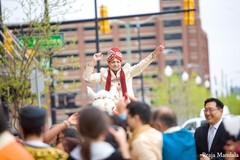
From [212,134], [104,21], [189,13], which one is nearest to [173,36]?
[189,13]

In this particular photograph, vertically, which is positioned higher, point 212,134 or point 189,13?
point 189,13

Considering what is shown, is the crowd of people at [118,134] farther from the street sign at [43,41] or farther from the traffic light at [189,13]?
the traffic light at [189,13]

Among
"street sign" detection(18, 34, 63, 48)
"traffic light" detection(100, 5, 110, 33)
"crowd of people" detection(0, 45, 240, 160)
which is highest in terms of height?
"traffic light" detection(100, 5, 110, 33)

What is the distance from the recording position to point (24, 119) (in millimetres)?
7262

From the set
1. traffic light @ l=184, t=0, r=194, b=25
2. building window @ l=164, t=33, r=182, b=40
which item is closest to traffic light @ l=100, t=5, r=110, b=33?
traffic light @ l=184, t=0, r=194, b=25

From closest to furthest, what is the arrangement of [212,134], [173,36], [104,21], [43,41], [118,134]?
[118,134] < [212,134] < [43,41] < [104,21] < [173,36]

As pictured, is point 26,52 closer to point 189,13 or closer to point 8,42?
point 8,42

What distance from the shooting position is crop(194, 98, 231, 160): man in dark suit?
11.1m

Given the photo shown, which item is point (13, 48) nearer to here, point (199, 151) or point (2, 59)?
point (2, 59)

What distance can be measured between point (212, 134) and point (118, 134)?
13.4ft

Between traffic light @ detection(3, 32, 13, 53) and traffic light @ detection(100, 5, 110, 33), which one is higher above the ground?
traffic light @ detection(100, 5, 110, 33)

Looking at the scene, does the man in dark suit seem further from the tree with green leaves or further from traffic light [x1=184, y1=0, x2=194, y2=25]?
traffic light [x1=184, y1=0, x2=194, y2=25]

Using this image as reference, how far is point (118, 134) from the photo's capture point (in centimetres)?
743

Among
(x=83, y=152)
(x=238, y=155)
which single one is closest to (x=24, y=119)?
(x=83, y=152)
